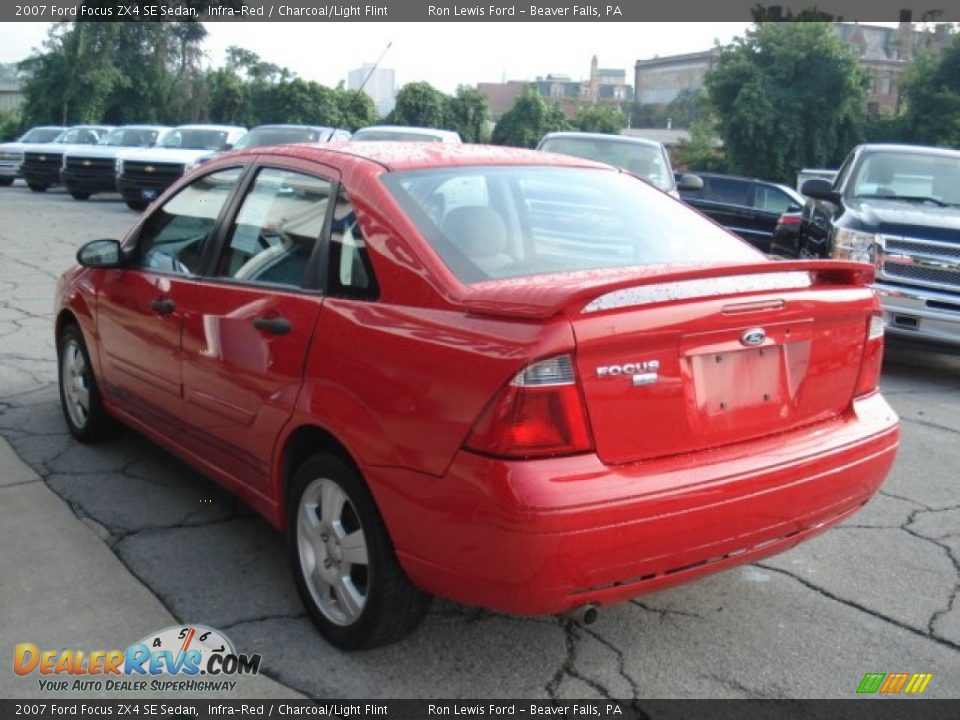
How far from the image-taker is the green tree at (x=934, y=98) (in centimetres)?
3609

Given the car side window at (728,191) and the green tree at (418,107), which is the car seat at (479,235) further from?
the green tree at (418,107)

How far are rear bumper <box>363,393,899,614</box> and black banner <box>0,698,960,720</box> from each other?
1.21 ft

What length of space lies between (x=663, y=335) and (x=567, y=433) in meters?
0.40

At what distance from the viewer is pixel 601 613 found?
3.70 m

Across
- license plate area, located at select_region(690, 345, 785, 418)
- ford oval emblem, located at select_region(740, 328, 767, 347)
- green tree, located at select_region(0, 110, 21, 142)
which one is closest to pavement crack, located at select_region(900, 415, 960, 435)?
license plate area, located at select_region(690, 345, 785, 418)

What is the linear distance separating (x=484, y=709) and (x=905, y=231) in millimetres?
6009

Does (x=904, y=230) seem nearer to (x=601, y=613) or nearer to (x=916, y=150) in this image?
(x=916, y=150)

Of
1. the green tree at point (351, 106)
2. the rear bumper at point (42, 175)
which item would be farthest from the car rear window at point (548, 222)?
the rear bumper at point (42, 175)

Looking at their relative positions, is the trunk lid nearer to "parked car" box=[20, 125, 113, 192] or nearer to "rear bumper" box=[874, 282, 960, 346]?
"rear bumper" box=[874, 282, 960, 346]

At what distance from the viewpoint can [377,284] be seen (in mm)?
3320

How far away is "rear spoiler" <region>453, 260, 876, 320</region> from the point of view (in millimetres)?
2873

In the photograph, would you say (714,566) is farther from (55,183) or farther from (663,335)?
(55,183)

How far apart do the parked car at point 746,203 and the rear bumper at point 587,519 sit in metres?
11.6

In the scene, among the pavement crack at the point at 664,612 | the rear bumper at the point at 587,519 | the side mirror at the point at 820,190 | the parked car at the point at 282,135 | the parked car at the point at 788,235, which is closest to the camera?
the rear bumper at the point at 587,519
